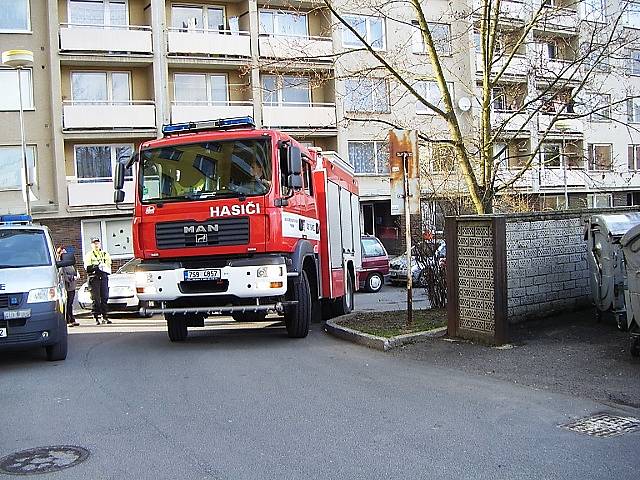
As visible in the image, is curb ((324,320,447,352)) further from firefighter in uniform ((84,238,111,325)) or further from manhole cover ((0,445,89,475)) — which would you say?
firefighter in uniform ((84,238,111,325))

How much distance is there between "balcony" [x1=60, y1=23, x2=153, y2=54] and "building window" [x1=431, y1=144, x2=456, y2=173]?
16.5 meters

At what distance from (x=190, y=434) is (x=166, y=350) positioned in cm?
543

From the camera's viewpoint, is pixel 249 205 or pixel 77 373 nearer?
pixel 77 373

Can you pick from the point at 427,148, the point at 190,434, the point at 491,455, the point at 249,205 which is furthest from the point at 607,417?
the point at 427,148

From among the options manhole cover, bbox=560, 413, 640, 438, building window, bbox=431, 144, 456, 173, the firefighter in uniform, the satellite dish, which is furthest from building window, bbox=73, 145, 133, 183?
manhole cover, bbox=560, 413, 640, 438

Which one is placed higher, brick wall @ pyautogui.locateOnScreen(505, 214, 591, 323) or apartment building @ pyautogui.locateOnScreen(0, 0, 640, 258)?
apartment building @ pyautogui.locateOnScreen(0, 0, 640, 258)

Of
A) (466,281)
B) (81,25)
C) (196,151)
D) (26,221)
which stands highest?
(81,25)

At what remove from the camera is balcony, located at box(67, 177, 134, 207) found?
1154 inches

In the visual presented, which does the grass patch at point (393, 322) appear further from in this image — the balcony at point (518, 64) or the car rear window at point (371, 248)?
the car rear window at point (371, 248)

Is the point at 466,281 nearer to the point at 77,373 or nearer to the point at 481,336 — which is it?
the point at 481,336

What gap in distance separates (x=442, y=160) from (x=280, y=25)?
697 inches

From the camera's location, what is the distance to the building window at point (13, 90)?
94.5ft

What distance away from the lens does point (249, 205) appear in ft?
36.8

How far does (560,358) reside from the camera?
911cm
